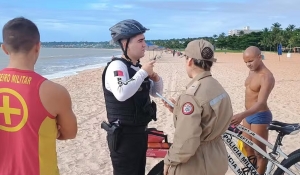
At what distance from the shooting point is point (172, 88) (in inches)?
675

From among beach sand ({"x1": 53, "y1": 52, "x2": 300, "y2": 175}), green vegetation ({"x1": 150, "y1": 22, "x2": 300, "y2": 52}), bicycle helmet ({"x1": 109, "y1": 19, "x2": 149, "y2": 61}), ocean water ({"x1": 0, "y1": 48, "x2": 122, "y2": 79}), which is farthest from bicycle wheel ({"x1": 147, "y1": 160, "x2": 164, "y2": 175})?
→ green vegetation ({"x1": 150, "y1": 22, "x2": 300, "y2": 52})

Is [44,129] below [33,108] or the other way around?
below

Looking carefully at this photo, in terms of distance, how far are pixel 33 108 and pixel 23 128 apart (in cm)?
14

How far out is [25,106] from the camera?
2.11 m

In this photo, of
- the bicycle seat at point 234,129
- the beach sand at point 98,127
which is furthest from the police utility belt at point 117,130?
the beach sand at point 98,127

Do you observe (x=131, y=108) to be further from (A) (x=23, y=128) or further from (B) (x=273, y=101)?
(B) (x=273, y=101)

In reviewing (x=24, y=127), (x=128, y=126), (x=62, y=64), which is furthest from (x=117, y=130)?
(x=62, y=64)

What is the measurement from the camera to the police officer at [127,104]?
3.07 m

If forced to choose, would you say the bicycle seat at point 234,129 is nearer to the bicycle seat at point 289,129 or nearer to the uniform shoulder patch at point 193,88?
the bicycle seat at point 289,129

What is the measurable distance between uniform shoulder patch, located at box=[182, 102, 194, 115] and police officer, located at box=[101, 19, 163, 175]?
568 millimetres

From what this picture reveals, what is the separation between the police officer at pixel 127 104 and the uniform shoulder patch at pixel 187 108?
1.86 feet

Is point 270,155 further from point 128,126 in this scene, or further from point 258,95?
point 128,126

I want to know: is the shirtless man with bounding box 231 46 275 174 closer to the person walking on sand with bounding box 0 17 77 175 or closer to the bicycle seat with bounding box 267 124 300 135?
the bicycle seat with bounding box 267 124 300 135

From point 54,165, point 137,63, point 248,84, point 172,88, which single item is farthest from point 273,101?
point 54,165
